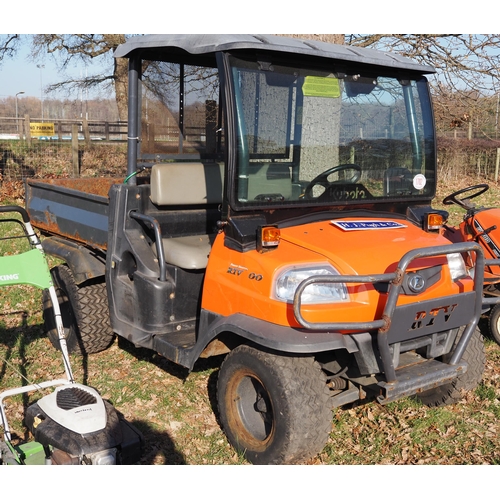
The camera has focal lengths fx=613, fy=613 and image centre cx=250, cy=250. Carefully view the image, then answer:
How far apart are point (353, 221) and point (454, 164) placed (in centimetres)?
1461

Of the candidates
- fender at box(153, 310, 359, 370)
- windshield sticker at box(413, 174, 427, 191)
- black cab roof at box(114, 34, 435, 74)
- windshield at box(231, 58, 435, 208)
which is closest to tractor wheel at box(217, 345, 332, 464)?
fender at box(153, 310, 359, 370)

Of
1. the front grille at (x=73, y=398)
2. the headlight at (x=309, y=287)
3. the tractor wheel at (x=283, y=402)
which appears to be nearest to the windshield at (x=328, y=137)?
the headlight at (x=309, y=287)

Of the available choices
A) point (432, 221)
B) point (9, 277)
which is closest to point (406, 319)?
point (432, 221)

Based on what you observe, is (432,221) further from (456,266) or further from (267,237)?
(267,237)

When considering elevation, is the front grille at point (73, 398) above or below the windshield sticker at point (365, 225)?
below

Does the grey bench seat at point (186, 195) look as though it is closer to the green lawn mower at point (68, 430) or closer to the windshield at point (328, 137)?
the windshield at point (328, 137)

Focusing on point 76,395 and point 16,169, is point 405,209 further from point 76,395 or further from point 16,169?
point 16,169

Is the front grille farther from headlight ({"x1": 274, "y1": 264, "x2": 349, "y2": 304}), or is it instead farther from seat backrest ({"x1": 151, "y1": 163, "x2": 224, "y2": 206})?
seat backrest ({"x1": 151, "y1": 163, "x2": 224, "y2": 206})

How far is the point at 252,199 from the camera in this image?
3.79m

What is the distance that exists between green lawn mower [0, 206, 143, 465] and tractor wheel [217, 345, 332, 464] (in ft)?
2.36

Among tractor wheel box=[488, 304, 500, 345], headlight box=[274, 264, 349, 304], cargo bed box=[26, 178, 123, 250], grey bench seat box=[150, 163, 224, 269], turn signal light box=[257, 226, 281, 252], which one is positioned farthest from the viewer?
tractor wheel box=[488, 304, 500, 345]

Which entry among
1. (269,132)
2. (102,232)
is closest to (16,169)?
(102,232)

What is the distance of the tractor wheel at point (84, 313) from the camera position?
532 centimetres

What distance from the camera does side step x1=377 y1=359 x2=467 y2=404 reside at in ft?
11.4
